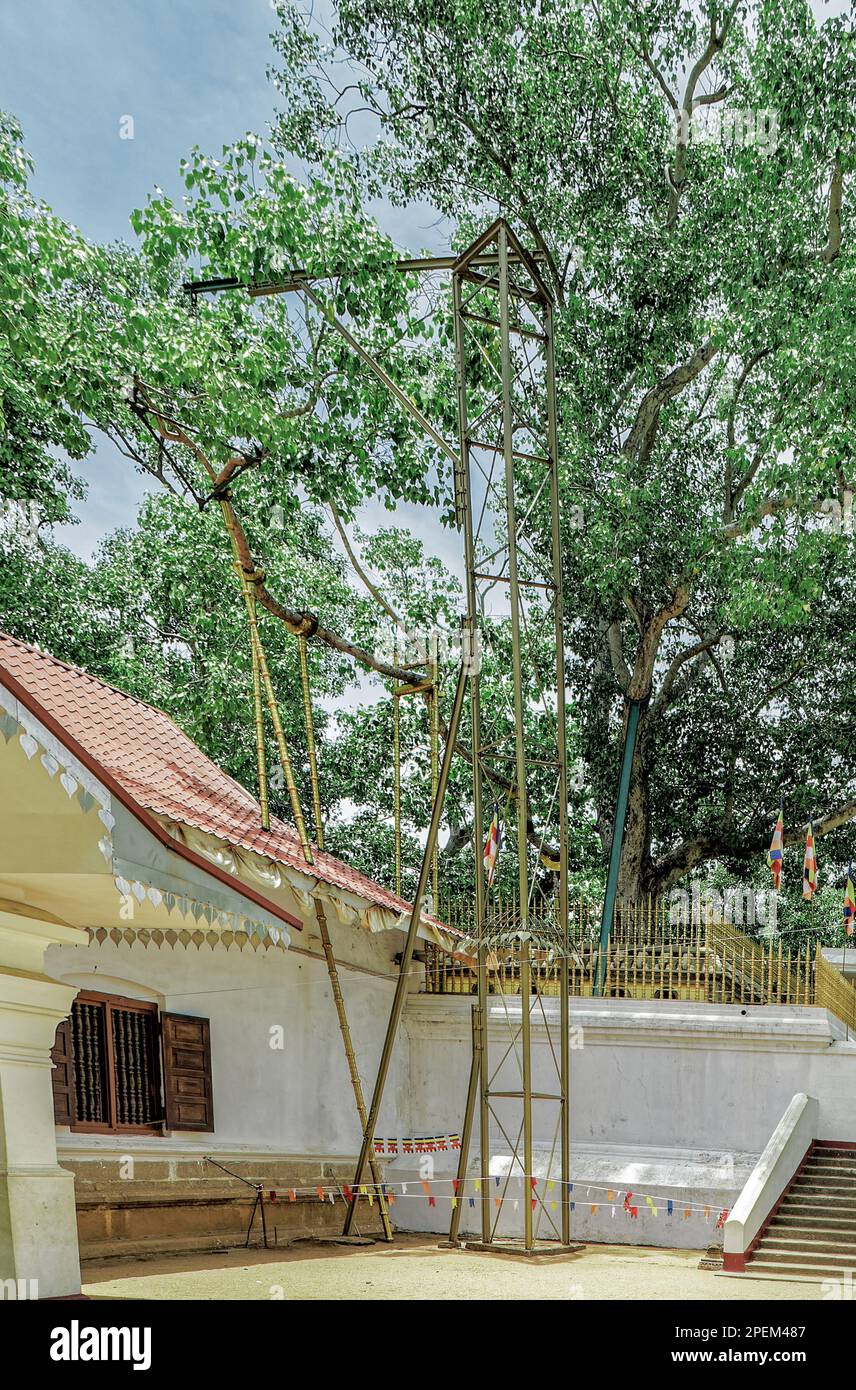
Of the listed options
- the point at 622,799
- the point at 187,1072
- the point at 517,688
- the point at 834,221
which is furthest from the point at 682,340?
the point at 187,1072

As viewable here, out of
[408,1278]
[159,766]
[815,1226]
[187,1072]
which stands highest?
[159,766]

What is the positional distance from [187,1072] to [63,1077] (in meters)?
1.83

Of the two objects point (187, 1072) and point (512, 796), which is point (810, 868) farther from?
point (187, 1072)

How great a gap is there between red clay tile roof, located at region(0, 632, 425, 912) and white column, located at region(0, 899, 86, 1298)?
1229 mm

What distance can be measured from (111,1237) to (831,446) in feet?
35.6

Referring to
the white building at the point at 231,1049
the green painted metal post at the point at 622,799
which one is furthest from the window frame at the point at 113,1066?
the green painted metal post at the point at 622,799

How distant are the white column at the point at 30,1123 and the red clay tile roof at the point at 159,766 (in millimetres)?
A: 1229

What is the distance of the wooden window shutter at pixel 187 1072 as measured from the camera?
10156mm

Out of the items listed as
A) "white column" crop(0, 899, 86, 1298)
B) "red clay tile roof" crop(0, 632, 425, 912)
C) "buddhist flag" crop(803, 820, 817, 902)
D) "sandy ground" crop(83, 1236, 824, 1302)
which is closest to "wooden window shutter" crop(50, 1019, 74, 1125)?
"sandy ground" crop(83, 1236, 824, 1302)

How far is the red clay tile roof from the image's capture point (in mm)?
7660

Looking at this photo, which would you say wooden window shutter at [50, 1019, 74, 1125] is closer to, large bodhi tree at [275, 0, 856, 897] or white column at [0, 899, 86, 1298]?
white column at [0, 899, 86, 1298]

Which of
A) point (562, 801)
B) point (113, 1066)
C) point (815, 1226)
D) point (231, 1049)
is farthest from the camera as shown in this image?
point (815, 1226)

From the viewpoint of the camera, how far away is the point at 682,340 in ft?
58.1
